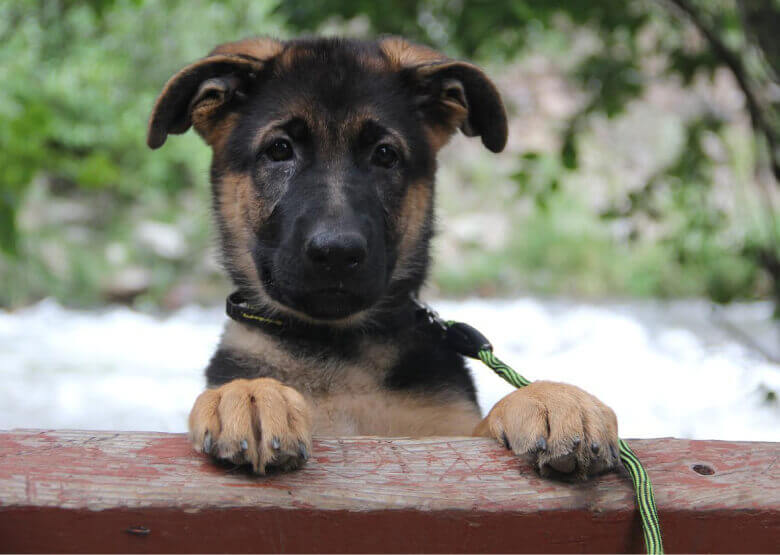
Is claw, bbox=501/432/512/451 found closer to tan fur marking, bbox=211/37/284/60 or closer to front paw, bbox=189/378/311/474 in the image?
front paw, bbox=189/378/311/474

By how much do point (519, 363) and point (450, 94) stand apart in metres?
4.22

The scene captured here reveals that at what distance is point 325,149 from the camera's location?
280 cm

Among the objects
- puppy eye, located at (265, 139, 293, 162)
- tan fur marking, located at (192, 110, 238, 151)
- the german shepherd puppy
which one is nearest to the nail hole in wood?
the german shepherd puppy

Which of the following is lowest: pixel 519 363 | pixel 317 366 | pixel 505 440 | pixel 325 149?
pixel 505 440

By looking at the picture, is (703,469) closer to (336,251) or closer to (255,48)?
(336,251)

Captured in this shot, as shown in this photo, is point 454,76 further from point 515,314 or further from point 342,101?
point 515,314

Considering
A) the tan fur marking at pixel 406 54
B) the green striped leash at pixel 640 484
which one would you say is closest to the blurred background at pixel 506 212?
the tan fur marking at pixel 406 54

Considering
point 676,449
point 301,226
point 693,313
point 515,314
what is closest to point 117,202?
point 515,314

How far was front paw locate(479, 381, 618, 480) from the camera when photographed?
1.86 m

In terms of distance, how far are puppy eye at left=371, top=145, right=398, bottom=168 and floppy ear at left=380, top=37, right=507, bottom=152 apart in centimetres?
34

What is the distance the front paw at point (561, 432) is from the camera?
6.11ft

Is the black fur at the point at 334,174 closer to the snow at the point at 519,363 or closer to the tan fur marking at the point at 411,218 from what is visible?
the tan fur marking at the point at 411,218

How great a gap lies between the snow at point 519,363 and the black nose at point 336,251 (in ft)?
3.44

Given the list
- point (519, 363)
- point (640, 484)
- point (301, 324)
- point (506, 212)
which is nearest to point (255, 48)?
point (301, 324)
